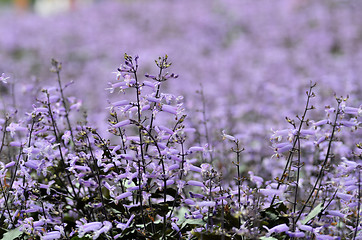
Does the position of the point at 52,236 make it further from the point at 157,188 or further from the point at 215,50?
the point at 215,50

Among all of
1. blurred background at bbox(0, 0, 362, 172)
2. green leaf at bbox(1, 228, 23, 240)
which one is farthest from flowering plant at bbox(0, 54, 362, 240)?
blurred background at bbox(0, 0, 362, 172)

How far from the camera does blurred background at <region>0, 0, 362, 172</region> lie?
995 centimetres

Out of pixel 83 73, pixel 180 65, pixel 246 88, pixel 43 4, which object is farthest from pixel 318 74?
pixel 43 4

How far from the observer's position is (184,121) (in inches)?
266

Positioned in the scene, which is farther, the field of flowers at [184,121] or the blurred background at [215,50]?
the blurred background at [215,50]

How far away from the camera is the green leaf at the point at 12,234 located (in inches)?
107

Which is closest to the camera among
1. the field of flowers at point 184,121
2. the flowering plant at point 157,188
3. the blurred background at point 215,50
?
the flowering plant at point 157,188

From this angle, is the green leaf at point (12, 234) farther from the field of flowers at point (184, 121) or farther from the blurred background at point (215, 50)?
the blurred background at point (215, 50)

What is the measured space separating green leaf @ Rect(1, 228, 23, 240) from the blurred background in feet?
13.3

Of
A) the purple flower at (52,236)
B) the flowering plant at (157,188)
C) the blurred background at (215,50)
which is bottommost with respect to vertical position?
the purple flower at (52,236)

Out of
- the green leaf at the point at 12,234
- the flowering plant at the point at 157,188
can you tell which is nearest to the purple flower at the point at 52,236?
the flowering plant at the point at 157,188

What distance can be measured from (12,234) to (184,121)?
420 cm

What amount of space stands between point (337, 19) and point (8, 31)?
16.0 meters

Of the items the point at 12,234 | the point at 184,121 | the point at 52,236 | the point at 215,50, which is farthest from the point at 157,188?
the point at 215,50
